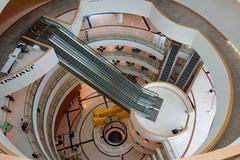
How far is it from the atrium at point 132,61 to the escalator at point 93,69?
0.18ft

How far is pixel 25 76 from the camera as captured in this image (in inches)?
473

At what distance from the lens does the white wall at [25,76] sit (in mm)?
11688

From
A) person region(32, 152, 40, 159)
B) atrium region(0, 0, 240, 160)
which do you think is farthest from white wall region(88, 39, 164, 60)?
person region(32, 152, 40, 159)

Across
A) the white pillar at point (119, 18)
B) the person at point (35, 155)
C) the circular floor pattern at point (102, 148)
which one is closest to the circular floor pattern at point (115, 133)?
the circular floor pattern at point (102, 148)

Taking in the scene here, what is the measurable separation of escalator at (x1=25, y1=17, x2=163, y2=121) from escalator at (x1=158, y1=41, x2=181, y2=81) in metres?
2.32

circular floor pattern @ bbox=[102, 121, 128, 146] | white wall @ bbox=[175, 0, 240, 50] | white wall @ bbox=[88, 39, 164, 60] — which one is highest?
white wall @ bbox=[88, 39, 164, 60]

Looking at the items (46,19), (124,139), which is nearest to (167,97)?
(124,139)

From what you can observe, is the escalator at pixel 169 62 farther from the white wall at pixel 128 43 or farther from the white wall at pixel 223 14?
the white wall at pixel 223 14

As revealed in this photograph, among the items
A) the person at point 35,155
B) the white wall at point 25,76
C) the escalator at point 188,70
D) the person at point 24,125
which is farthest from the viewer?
the escalator at point 188,70

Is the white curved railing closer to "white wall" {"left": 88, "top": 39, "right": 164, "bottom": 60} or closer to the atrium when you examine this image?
the atrium

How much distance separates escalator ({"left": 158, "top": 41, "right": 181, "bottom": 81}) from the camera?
54.0 feet

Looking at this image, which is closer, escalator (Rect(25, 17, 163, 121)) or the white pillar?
escalator (Rect(25, 17, 163, 121))

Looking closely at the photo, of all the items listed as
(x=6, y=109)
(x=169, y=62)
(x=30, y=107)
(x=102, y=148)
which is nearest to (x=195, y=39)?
(x=169, y=62)

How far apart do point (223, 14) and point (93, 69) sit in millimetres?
7429
